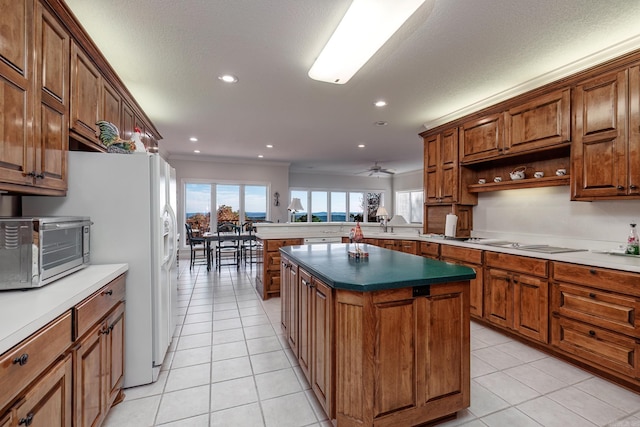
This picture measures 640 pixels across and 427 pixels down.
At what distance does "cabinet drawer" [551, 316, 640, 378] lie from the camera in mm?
2019

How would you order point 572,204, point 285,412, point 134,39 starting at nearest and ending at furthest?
point 285,412, point 134,39, point 572,204

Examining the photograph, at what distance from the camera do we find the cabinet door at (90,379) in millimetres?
1312

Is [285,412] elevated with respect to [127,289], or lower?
lower

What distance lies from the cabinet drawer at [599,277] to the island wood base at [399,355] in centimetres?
135

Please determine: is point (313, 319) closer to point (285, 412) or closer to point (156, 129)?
point (285, 412)

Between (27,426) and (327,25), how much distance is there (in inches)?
102

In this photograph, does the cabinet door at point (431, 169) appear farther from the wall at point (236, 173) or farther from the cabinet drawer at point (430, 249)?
the wall at point (236, 173)

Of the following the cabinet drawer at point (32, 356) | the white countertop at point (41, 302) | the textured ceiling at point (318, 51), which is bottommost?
the cabinet drawer at point (32, 356)

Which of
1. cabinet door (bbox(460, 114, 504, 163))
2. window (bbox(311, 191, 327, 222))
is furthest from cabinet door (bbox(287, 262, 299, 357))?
window (bbox(311, 191, 327, 222))

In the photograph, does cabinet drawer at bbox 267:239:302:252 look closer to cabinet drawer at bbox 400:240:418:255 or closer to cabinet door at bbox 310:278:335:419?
cabinet drawer at bbox 400:240:418:255

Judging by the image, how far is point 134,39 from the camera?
2.32 m

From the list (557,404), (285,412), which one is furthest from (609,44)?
(285,412)

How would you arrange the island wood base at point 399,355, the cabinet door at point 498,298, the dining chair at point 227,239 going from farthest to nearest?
1. the dining chair at point 227,239
2. the cabinet door at point 498,298
3. the island wood base at point 399,355

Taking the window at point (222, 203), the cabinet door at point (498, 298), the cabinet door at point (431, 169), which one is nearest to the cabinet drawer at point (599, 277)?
the cabinet door at point (498, 298)
